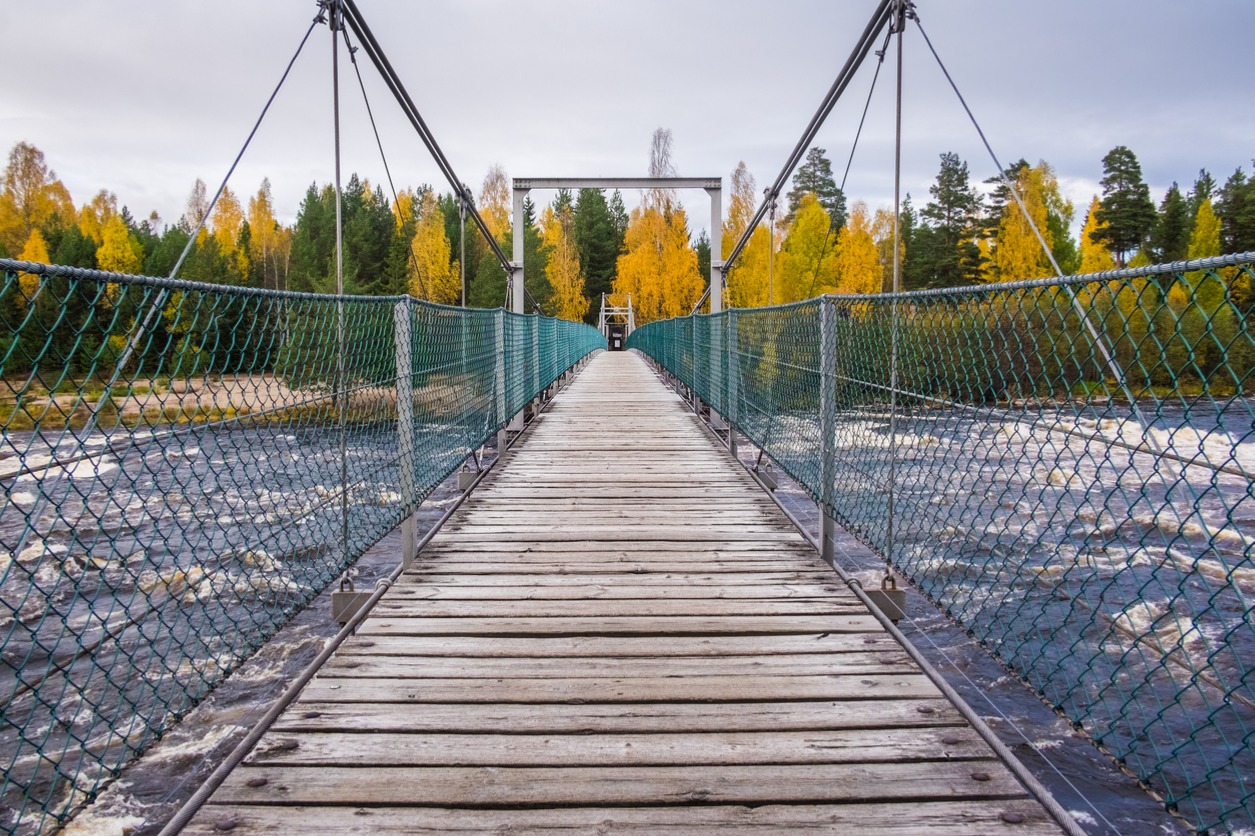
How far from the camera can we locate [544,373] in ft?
31.9

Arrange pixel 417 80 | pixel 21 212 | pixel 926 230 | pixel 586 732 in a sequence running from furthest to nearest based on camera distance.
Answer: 1. pixel 21 212
2. pixel 926 230
3. pixel 417 80
4. pixel 586 732

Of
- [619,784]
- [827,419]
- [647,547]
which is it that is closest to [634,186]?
[827,419]

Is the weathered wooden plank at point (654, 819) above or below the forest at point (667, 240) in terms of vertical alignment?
below

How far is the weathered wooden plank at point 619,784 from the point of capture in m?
1.63

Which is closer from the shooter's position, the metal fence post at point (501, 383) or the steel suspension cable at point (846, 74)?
the steel suspension cable at point (846, 74)

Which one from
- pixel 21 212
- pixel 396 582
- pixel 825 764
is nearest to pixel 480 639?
pixel 396 582

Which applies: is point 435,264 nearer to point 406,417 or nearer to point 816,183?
point 816,183

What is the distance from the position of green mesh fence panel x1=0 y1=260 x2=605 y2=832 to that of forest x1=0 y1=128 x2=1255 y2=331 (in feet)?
64.3

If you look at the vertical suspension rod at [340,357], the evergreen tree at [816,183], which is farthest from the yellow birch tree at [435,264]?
the vertical suspension rod at [340,357]

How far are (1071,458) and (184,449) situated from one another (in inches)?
198

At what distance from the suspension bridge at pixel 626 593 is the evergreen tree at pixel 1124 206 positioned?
35.0m

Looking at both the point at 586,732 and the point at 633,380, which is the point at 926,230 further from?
the point at 586,732

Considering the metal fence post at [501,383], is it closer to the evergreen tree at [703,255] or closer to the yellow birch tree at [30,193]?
the evergreen tree at [703,255]

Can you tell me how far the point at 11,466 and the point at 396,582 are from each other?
36.5 ft
